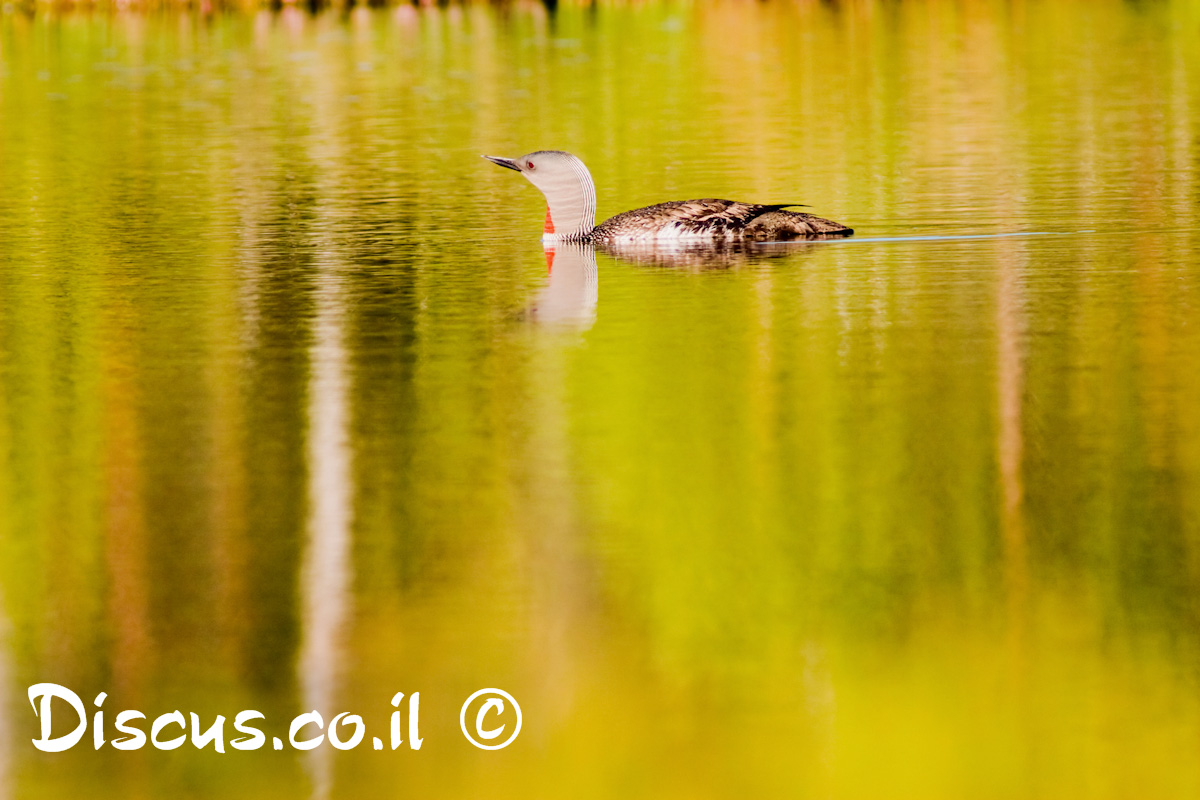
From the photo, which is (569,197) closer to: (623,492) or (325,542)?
(623,492)

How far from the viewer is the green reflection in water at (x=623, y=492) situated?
8.45m

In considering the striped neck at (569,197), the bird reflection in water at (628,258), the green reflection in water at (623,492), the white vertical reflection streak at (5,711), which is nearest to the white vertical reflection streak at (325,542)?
the green reflection in water at (623,492)

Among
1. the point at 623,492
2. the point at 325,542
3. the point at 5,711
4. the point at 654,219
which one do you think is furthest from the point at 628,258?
the point at 5,711

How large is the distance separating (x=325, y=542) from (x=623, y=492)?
172 cm

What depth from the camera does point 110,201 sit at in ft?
91.0

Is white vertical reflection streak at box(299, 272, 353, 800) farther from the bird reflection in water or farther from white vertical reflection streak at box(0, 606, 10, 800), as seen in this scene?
the bird reflection in water

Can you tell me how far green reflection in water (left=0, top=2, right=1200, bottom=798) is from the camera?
8453 mm

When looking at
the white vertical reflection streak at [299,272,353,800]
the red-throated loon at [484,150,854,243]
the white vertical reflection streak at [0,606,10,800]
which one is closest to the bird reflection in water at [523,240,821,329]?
the red-throated loon at [484,150,854,243]

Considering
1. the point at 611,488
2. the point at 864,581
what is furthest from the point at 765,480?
the point at 864,581

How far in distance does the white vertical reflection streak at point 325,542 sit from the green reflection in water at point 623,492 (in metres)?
0.03

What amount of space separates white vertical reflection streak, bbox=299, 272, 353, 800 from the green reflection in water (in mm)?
31

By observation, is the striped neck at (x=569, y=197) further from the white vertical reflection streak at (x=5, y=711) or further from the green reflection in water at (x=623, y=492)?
the white vertical reflection streak at (x=5, y=711)

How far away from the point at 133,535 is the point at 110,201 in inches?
691

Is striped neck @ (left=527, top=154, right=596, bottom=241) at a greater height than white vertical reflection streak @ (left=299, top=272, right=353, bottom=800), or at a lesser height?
greater
